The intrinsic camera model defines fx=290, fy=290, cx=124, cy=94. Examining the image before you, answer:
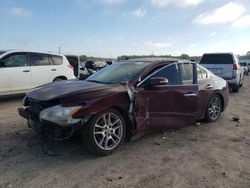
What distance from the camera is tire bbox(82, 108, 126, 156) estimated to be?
14.0 feet

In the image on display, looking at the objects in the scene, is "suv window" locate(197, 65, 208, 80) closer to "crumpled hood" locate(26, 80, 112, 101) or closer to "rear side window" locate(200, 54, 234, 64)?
"crumpled hood" locate(26, 80, 112, 101)

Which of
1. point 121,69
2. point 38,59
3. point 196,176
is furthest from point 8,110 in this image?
point 196,176

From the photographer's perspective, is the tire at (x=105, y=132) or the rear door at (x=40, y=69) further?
the rear door at (x=40, y=69)

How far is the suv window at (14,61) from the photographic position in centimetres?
901

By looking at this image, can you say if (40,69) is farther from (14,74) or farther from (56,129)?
(56,129)

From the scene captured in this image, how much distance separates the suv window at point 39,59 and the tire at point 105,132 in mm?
6057

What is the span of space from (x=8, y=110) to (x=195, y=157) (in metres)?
5.65

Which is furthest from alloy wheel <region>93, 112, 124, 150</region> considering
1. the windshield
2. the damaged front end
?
the windshield

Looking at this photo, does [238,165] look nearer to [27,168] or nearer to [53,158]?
[53,158]

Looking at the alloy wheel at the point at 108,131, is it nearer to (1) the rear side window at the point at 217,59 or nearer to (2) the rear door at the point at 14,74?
(2) the rear door at the point at 14,74

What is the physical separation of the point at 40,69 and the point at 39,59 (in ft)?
1.18

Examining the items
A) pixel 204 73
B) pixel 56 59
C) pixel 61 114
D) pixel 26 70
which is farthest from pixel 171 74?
pixel 56 59

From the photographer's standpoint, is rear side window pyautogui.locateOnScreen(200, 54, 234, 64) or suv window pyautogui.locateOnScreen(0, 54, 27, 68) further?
rear side window pyautogui.locateOnScreen(200, 54, 234, 64)

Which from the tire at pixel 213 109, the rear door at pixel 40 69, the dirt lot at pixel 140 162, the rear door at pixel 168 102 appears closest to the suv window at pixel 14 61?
the rear door at pixel 40 69
